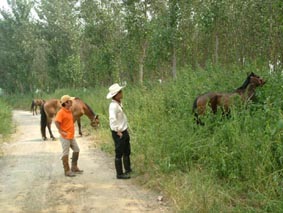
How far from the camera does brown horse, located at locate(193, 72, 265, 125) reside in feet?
26.4

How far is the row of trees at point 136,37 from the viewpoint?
15297 millimetres

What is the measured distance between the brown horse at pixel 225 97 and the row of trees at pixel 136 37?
126 centimetres

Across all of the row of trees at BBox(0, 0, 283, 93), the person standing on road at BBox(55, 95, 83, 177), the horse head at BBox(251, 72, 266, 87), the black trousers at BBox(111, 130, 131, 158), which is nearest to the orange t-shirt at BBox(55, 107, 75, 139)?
the person standing on road at BBox(55, 95, 83, 177)

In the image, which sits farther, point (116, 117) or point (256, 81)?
point (256, 81)

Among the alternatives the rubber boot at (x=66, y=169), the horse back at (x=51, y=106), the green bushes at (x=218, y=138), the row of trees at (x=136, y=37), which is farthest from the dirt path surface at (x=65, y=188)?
the row of trees at (x=136, y=37)

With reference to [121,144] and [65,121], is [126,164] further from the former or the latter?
[65,121]

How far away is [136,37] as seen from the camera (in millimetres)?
18609

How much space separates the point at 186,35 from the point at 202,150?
1331cm

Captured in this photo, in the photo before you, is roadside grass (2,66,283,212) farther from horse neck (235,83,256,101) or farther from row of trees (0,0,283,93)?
row of trees (0,0,283,93)

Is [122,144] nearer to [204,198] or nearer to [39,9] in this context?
[204,198]

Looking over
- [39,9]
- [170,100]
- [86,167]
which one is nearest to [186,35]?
[170,100]

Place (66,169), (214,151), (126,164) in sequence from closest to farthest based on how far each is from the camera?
(214,151) < (126,164) < (66,169)

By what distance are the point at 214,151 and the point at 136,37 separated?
13.0 metres

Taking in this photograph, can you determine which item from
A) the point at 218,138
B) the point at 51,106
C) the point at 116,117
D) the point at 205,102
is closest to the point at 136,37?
the point at 51,106
